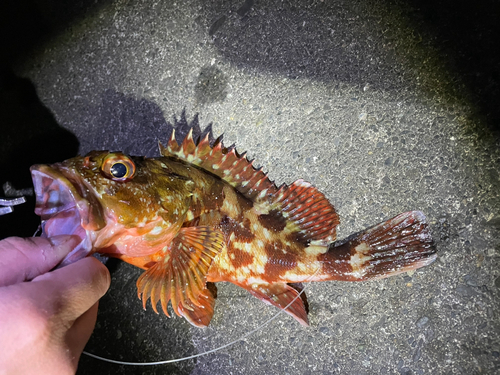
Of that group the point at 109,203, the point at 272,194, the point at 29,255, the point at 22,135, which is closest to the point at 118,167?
the point at 109,203

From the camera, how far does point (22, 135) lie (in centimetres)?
386

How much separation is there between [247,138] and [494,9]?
182cm

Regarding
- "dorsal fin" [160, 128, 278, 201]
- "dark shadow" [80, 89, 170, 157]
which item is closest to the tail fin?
"dorsal fin" [160, 128, 278, 201]

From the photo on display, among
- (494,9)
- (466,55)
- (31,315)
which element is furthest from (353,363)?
(494,9)

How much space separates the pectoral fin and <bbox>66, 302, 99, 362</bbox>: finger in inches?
12.1

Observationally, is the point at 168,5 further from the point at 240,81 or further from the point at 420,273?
the point at 420,273

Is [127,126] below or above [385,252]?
below

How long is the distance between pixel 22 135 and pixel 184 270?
3.30m

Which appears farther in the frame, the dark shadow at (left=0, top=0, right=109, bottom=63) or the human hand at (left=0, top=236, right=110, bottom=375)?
the dark shadow at (left=0, top=0, right=109, bottom=63)

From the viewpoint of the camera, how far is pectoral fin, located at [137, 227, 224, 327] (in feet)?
6.13

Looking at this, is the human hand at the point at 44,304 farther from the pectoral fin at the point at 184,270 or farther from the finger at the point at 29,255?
the pectoral fin at the point at 184,270

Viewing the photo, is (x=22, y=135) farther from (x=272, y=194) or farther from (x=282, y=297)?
(x=282, y=297)

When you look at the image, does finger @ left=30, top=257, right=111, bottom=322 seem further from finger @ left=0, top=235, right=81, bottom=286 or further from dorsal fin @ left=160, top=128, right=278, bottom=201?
dorsal fin @ left=160, top=128, right=278, bottom=201

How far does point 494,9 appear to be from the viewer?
199 cm
